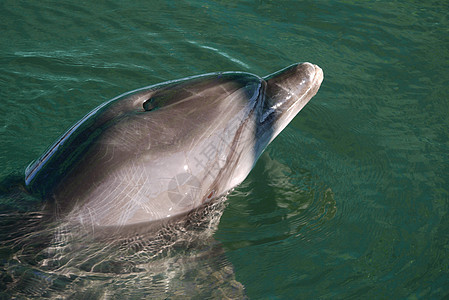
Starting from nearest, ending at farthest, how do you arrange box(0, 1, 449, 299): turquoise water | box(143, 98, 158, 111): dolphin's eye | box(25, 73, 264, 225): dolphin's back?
box(25, 73, 264, 225): dolphin's back
box(143, 98, 158, 111): dolphin's eye
box(0, 1, 449, 299): turquoise water

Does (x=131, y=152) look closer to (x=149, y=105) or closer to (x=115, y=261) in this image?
(x=149, y=105)

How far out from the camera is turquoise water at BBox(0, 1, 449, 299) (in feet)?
14.4

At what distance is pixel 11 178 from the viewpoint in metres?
4.42

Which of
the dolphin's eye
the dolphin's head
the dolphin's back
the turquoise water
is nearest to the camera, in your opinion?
the dolphin's back

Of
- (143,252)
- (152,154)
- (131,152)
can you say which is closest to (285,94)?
(152,154)

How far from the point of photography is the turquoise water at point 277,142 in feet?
14.4

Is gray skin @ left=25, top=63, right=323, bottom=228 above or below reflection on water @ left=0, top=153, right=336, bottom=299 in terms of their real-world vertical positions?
above

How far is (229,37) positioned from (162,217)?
4612mm

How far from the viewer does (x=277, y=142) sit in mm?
6355

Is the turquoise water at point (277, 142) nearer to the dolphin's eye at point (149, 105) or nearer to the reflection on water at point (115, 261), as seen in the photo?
the reflection on water at point (115, 261)

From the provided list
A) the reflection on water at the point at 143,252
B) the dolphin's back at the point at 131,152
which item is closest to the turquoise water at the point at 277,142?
the reflection on water at the point at 143,252

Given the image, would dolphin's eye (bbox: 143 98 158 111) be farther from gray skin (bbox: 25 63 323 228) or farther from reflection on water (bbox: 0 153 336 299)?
reflection on water (bbox: 0 153 336 299)

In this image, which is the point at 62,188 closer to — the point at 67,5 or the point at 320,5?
the point at 67,5

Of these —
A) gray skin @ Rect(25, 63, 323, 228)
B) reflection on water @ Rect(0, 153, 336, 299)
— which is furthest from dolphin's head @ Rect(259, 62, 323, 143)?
reflection on water @ Rect(0, 153, 336, 299)
